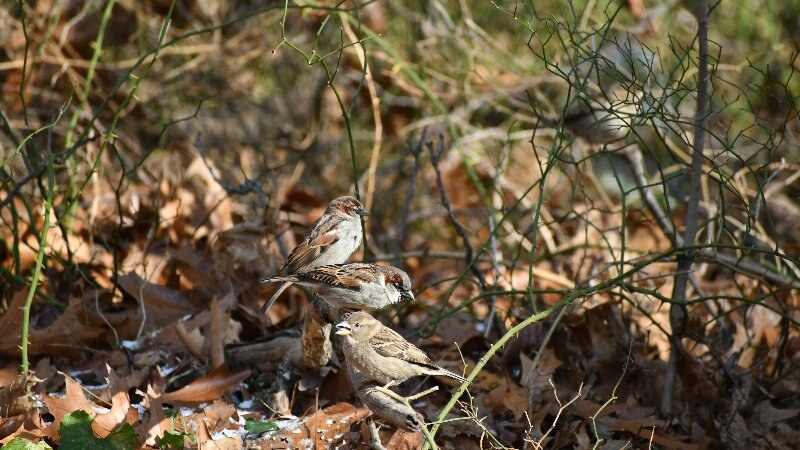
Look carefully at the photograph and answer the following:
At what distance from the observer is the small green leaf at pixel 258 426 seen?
357cm

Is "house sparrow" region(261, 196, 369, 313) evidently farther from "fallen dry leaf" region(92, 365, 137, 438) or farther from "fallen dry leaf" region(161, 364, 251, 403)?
"fallen dry leaf" region(92, 365, 137, 438)

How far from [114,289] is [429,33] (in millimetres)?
3828

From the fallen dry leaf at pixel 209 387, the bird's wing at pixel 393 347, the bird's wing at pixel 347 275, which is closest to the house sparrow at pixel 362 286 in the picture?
the bird's wing at pixel 347 275

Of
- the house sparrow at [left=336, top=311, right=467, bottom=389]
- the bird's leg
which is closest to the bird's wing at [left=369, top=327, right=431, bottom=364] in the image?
the house sparrow at [left=336, top=311, right=467, bottom=389]

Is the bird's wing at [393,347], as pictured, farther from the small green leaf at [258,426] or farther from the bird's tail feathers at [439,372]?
the small green leaf at [258,426]

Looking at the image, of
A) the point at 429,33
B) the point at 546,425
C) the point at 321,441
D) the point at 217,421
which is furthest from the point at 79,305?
the point at 429,33

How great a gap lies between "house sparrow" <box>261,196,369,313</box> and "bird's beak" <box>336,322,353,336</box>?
36.1 inches

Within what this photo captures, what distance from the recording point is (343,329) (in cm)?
328

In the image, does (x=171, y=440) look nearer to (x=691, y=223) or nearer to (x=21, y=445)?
(x=21, y=445)

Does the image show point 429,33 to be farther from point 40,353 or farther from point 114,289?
point 40,353

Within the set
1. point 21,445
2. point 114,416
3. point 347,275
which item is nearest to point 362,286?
point 347,275

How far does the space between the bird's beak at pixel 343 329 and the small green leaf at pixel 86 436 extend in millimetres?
823

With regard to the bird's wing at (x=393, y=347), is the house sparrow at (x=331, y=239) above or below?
above

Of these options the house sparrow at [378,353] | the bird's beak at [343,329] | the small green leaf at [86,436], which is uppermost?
the bird's beak at [343,329]
